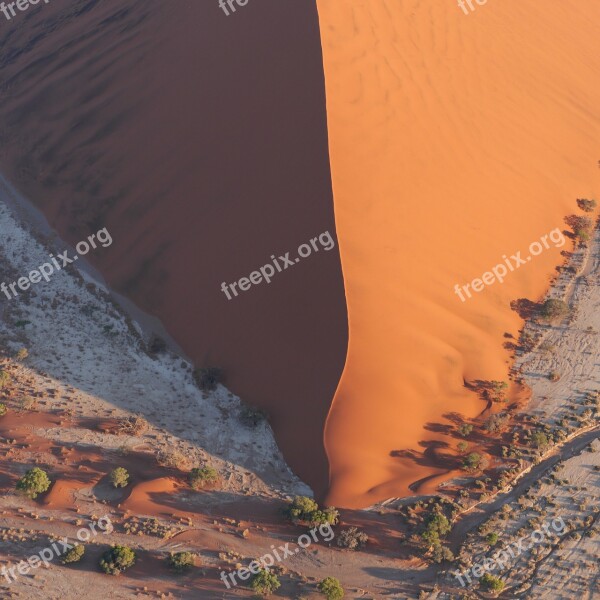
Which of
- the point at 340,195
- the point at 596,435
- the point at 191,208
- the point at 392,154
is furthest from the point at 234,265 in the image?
the point at 596,435

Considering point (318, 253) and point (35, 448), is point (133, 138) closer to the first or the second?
point (318, 253)

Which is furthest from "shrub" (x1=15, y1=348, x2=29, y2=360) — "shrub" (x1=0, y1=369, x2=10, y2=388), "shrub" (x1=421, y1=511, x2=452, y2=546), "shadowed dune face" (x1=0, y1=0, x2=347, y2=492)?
"shrub" (x1=421, y1=511, x2=452, y2=546)

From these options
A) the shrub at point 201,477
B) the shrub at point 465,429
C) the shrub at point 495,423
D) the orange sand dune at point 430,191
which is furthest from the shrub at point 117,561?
the shrub at point 495,423

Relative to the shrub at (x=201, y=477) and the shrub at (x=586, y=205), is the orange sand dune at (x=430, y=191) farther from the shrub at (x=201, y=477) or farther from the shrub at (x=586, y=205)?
the shrub at (x=201, y=477)

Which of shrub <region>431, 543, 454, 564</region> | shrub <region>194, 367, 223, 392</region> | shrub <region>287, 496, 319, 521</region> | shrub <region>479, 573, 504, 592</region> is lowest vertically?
shrub <region>479, 573, 504, 592</region>

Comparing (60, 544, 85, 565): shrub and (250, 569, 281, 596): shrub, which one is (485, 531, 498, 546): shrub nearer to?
(250, 569, 281, 596): shrub

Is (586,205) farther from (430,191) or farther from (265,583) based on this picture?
(265,583)
